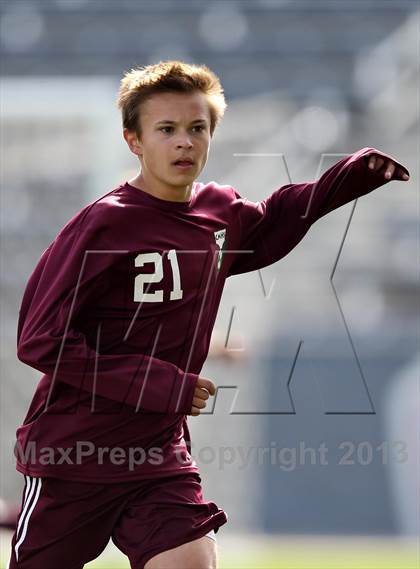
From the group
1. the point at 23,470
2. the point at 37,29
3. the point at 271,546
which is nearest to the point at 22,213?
the point at 37,29

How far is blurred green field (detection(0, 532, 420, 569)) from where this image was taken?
4172 mm

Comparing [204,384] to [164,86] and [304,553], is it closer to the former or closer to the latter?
[164,86]

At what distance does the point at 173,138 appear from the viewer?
1919 millimetres

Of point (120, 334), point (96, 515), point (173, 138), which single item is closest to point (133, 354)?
point (120, 334)

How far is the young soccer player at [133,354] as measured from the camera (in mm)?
1810

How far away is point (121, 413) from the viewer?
1899 millimetres

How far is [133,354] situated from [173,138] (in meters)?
0.39

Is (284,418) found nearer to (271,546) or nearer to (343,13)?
(271,546)

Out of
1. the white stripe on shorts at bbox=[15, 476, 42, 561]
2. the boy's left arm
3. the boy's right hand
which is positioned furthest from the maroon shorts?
the boy's left arm

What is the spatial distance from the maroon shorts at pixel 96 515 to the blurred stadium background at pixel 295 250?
245 cm

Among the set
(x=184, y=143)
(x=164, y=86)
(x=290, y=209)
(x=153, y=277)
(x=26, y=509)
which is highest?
(x=164, y=86)

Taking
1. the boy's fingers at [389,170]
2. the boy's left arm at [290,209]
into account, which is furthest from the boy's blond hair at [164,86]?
the boy's fingers at [389,170]

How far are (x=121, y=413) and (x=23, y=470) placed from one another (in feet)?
0.70

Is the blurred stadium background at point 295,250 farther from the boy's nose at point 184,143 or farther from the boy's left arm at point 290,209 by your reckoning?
the boy's nose at point 184,143
